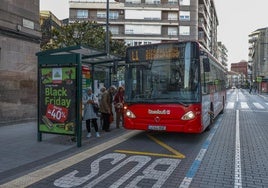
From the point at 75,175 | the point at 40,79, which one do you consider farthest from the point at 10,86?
the point at 75,175

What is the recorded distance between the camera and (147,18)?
56.0 metres

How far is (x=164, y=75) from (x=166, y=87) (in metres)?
0.36

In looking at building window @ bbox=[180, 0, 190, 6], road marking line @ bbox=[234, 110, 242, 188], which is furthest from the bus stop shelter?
building window @ bbox=[180, 0, 190, 6]

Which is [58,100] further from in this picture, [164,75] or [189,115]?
[189,115]

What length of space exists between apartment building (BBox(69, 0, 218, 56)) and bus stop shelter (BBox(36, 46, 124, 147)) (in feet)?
156

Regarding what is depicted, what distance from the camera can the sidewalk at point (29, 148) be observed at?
6.31 m

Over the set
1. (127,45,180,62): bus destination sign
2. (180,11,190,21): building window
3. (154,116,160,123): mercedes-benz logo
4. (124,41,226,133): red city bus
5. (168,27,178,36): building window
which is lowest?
(154,116,160,123): mercedes-benz logo

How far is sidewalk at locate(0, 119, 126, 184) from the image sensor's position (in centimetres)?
631

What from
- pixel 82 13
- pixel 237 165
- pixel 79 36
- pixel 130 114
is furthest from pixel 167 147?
pixel 82 13

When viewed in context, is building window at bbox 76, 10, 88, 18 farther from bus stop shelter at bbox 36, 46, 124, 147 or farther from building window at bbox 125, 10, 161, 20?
bus stop shelter at bbox 36, 46, 124, 147

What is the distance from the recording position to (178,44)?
8984mm

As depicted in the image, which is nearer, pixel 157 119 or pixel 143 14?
pixel 157 119

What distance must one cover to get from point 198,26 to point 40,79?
54027 millimetres

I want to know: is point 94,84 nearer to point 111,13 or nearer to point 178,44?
point 178,44
